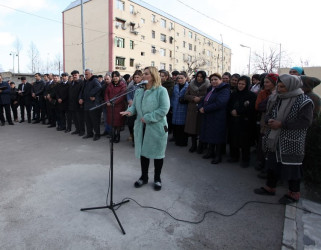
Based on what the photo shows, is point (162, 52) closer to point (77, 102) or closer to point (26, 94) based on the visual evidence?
point (26, 94)

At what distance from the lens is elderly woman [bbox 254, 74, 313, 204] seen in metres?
3.17

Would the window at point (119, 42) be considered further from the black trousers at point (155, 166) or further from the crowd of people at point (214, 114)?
the black trousers at point (155, 166)

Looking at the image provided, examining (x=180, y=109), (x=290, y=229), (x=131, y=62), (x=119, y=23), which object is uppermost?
(x=119, y=23)

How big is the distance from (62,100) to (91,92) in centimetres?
162

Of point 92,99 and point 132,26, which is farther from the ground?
point 132,26

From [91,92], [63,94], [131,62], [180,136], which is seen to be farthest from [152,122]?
[131,62]

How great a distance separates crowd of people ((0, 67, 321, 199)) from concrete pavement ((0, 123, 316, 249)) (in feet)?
1.35

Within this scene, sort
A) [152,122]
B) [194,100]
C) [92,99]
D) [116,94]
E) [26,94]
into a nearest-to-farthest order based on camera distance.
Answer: [152,122] < [194,100] < [116,94] < [92,99] < [26,94]

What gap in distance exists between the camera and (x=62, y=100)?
8.28 meters

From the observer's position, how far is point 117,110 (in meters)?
6.96

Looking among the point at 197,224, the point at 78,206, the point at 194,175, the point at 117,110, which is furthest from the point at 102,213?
the point at 117,110

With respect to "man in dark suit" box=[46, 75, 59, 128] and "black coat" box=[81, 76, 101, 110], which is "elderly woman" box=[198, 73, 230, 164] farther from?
"man in dark suit" box=[46, 75, 59, 128]

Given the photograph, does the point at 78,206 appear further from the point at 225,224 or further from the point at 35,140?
the point at 35,140

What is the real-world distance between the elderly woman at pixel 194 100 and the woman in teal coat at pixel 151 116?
2272 millimetres
